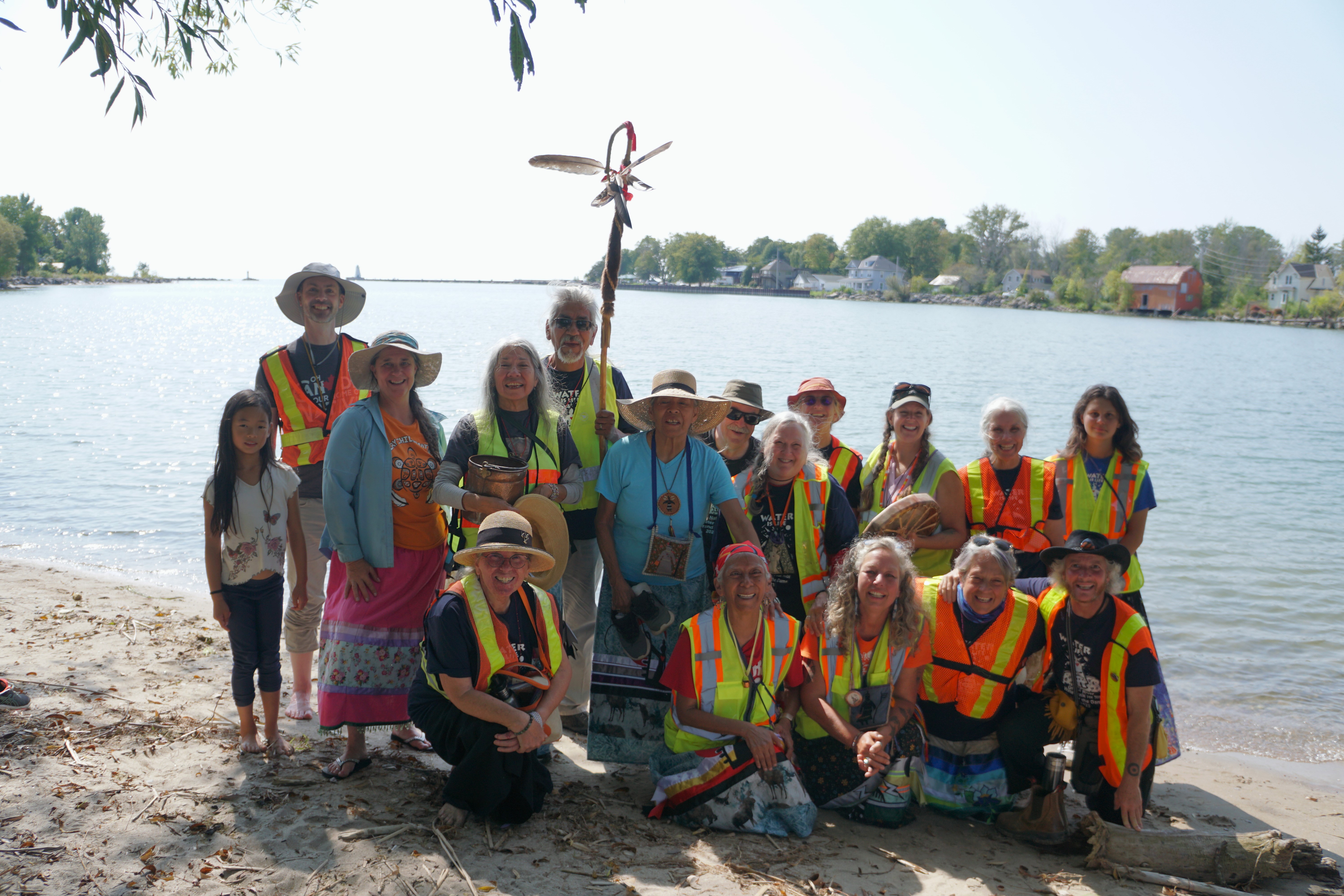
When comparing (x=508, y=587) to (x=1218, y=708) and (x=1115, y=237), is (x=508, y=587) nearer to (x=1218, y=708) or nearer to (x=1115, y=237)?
(x=1218, y=708)

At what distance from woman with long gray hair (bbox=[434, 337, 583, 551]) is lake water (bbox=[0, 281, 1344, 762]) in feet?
7.33

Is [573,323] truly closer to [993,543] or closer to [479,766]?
[479,766]

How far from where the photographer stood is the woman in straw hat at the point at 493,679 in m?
3.58

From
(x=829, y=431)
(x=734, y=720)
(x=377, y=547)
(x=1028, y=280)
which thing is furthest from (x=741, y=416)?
(x=1028, y=280)

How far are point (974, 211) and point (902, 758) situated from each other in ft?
461

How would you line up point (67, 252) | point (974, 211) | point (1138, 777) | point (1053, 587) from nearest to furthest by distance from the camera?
point (1138, 777) → point (1053, 587) → point (67, 252) → point (974, 211)

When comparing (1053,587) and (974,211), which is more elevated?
(974,211)

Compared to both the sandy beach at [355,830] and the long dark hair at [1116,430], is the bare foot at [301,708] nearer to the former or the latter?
the sandy beach at [355,830]

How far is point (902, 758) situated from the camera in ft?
13.2

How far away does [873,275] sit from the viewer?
12862 cm

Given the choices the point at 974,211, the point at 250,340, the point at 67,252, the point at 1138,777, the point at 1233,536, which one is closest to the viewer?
the point at 1138,777

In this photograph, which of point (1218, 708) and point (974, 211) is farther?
→ point (974, 211)

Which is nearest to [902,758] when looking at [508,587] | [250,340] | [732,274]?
[508,587]

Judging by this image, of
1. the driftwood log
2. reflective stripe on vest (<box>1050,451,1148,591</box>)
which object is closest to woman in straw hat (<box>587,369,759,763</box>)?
reflective stripe on vest (<box>1050,451,1148,591</box>)
